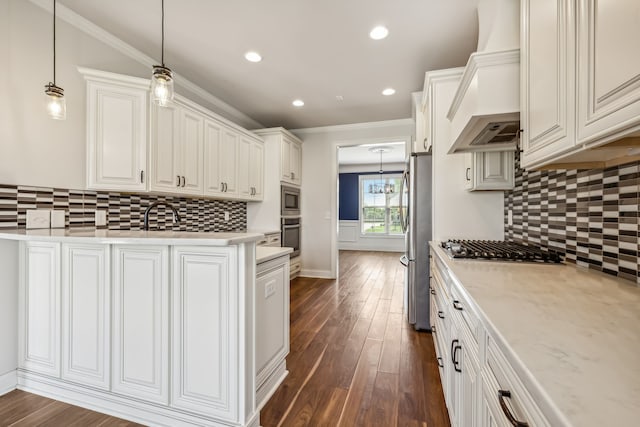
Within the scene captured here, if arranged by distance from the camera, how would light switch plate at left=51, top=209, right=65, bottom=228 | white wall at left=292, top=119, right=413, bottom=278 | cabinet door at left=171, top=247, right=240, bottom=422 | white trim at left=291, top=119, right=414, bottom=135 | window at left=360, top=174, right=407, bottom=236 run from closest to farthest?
cabinet door at left=171, top=247, right=240, bottom=422 < light switch plate at left=51, top=209, right=65, bottom=228 < white trim at left=291, top=119, right=414, bottom=135 < white wall at left=292, top=119, right=413, bottom=278 < window at left=360, top=174, right=407, bottom=236

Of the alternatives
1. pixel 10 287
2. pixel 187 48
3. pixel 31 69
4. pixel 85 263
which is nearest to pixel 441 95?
pixel 187 48

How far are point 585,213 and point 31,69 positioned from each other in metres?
3.39

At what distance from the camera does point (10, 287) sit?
1812mm

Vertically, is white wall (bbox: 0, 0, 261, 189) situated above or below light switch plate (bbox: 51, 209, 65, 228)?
above

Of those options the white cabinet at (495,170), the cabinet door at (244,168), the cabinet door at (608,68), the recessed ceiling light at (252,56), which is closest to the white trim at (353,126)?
the cabinet door at (244,168)

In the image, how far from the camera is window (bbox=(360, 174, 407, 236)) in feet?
27.7

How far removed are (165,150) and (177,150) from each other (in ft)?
0.47

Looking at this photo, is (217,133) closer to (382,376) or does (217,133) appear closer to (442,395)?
(382,376)

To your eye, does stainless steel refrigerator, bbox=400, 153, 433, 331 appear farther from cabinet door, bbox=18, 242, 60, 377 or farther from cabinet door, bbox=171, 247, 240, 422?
cabinet door, bbox=18, 242, 60, 377

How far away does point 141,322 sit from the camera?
1512mm

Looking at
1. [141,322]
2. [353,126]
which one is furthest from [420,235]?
[353,126]

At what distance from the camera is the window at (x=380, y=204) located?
8438mm

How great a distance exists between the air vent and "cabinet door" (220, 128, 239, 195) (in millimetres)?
2668

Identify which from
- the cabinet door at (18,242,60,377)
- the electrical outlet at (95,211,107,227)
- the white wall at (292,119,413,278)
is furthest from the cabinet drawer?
the white wall at (292,119,413,278)
